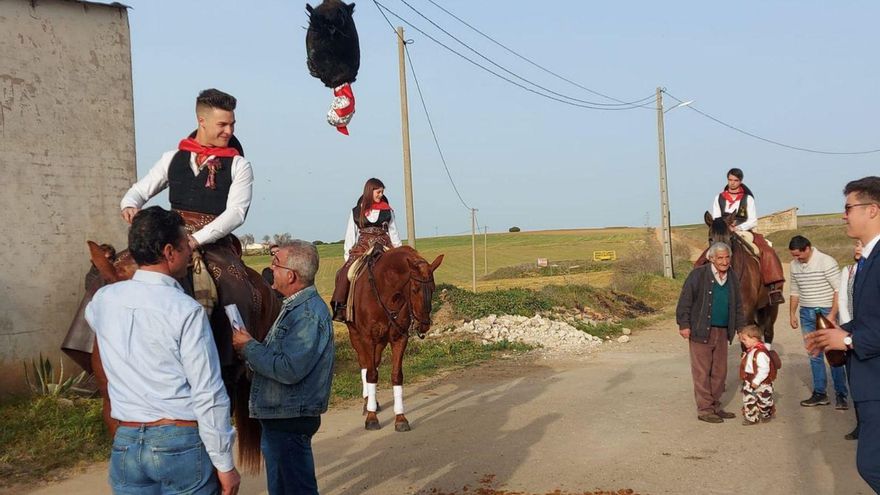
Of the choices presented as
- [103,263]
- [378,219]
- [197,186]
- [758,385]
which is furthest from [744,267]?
[103,263]

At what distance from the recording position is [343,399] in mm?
11336

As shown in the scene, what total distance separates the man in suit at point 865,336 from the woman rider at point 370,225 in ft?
21.5

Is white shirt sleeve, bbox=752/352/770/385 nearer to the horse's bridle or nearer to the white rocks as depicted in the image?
the horse's bridle

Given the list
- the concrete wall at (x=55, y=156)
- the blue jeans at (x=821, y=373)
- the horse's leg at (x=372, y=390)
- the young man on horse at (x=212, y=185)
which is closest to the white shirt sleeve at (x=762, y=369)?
the blue jeans at (x=821, y=373)

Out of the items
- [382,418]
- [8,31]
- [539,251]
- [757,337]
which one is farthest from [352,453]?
[539,251]

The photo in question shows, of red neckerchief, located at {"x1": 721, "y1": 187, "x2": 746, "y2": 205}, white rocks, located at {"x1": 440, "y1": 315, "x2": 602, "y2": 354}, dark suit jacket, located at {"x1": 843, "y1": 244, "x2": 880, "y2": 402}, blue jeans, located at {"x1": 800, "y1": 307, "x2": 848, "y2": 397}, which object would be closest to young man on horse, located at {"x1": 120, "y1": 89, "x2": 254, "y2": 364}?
dark suit jacket, located at {"x1": 843, "y1": 244, "x2": 880, "y2": 402}

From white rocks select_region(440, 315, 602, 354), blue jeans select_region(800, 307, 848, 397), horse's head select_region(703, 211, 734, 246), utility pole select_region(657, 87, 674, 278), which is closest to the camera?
blue jeans select_region(800, 307, 848, 397)

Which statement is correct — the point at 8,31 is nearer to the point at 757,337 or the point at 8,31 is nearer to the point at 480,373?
the point at 480,373

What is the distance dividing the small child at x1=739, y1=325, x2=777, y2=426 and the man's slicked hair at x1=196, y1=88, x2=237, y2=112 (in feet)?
21.4

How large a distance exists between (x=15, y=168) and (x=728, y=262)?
8.71 meters

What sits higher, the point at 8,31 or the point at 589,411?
the point at 8,31

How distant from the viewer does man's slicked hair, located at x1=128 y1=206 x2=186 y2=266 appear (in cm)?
362

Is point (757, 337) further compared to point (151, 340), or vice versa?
point (757, 337)

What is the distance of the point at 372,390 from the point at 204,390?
609 centimetres
